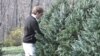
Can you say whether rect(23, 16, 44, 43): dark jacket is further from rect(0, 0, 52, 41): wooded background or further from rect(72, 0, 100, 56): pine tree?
rect(0, 0, 52, 41): wooded background

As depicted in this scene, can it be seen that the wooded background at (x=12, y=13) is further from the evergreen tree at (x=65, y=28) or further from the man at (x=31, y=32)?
the man at (x=31, y=32)

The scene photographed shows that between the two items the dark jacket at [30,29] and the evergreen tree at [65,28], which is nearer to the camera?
the evergreen tree at [65,28]

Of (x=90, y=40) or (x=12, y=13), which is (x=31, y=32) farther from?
(x=12, y=13)

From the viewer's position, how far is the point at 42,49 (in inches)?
310

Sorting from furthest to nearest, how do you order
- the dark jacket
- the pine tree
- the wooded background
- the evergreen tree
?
the wooded background < the dark jacket < the evergreen tree < the pine tree

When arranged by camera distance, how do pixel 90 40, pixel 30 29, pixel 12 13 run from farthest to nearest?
1. pixel 12 13
2. pixel 30 29
3. pixel 90 40

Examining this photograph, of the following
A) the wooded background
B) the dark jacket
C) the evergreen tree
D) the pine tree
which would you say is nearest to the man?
the dark jacket

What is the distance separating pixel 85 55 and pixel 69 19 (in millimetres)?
1556

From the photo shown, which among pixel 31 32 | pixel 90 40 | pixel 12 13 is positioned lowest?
pixel 12 13

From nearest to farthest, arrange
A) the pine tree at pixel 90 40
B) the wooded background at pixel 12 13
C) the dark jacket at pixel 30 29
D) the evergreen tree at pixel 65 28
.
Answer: the pine tree at pixel 90 40 → the evergreen tree at pixel 65 28 → the dark jacket at pixel 30 29 → the wooded background at pixel 12 13

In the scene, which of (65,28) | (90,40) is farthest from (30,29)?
(90,40)

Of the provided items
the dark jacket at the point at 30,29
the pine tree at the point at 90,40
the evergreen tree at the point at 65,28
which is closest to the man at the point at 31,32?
the dark jacket at the point at 30,29

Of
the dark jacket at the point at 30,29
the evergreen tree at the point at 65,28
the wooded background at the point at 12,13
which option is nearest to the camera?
the evergreen tree at the point at 65,28

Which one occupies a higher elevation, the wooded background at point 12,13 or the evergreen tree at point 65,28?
the evergreen tree at point 65,28
